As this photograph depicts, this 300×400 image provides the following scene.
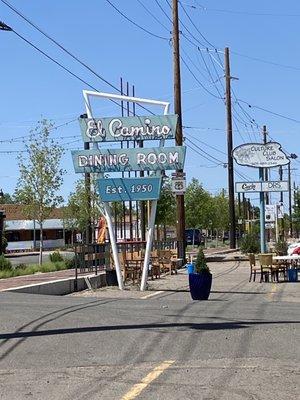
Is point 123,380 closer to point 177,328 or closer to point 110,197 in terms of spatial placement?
point 177,328

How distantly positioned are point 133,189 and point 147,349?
973cm

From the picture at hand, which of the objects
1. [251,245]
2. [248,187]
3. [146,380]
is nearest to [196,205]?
[251,245]

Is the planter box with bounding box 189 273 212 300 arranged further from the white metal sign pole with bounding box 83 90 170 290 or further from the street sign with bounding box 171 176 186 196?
the street sign with bounding box 171 176 186 196

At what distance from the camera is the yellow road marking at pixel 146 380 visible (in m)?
6.62

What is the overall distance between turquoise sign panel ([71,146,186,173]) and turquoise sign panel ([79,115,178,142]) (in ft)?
1.13

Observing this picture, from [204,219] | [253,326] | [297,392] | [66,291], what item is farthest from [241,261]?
[204,219]

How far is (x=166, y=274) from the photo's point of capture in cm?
2547

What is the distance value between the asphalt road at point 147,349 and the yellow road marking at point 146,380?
0.01 m

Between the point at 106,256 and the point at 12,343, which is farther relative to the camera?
the point at 106,256

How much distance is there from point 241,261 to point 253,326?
22602 millimetres

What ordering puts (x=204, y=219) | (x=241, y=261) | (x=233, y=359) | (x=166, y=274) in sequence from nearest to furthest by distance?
(x=233, y=359) → (x=166, y=274) → (x=241, y=261) → (x=204, y=219)

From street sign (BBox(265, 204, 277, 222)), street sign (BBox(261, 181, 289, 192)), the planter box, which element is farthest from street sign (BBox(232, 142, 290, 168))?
the planter box

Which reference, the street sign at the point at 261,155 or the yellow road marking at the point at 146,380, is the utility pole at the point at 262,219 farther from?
the yellow road marking at the point at 146,380

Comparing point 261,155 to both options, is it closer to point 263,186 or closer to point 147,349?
point 263,186
